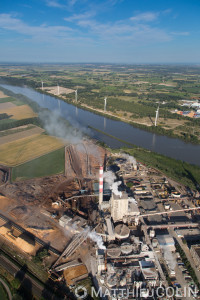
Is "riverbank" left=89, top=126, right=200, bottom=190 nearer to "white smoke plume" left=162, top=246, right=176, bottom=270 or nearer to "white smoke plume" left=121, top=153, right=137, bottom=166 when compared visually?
"white smoke plume" left=121, top=153, right=137, bottom=166

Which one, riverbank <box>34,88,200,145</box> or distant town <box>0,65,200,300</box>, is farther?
riverbank <box>34,88,200,145</box>

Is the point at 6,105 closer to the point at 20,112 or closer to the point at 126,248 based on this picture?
the point at 20,112

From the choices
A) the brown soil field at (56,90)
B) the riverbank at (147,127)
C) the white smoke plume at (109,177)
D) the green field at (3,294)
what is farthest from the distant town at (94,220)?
the brown soil field at (56,90)

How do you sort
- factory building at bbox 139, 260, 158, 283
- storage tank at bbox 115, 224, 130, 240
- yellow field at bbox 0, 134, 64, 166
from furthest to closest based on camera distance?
yellow field at bbox 0, 134, 64, 166 → storage tank at bbox 115, 224, 130, 240 → factory building at bbox 139, 260, 158, 283

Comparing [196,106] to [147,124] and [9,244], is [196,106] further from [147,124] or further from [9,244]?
[9,244]

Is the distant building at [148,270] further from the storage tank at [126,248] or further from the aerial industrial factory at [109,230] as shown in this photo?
the storage tank at [126,248]

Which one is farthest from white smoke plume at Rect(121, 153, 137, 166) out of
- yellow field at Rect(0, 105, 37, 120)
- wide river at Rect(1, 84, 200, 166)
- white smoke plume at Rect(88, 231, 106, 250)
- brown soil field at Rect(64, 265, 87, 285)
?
yellow field at Rect(0, 105, 37, 120)
